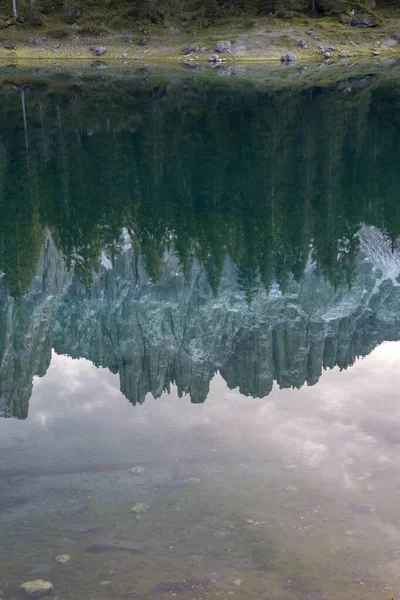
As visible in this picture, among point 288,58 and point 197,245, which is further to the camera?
point 288,58

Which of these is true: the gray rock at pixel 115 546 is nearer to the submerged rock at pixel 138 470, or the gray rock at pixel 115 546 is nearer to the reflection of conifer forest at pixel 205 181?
the submerged rock at pixel 138 470

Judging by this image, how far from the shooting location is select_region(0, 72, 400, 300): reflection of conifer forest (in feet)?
148

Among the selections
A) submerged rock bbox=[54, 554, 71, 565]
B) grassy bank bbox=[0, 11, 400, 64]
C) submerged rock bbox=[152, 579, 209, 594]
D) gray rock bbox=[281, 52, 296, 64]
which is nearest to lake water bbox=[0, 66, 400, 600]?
submerged rock bbox=[152, 579, 209, 594]

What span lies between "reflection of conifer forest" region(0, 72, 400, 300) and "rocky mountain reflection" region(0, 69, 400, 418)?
0.56 ft

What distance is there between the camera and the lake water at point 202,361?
1719 cm

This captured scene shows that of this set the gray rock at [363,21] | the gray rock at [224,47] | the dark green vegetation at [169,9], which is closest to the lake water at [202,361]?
the gray rock at [224,47]

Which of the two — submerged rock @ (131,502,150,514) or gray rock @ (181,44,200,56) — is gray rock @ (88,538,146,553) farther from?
gray rock @ (181,44,200,56)

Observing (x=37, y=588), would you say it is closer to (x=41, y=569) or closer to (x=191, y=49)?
(x=41, y=569)

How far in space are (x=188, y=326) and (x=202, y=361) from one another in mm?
4437

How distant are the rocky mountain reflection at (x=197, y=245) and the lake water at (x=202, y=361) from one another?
0.18m

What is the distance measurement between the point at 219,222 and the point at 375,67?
93086 millimetres

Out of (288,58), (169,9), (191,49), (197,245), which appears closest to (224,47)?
(191,49)

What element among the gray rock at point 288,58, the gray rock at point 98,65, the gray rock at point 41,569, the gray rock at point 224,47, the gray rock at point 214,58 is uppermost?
the gray rock at point 41,569

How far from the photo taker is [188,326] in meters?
34.7
